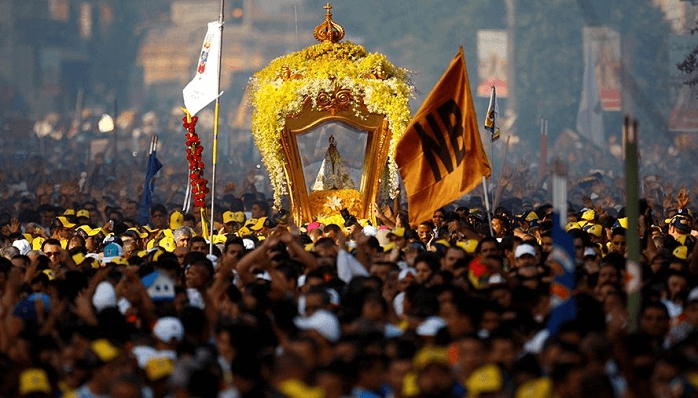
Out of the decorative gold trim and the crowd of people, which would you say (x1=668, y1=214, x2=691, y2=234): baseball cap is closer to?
the crowd of people

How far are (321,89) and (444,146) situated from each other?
416cm

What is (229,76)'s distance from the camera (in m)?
54.4

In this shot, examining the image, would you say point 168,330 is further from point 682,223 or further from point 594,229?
point 682,223

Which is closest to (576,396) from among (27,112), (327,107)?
(327,107)

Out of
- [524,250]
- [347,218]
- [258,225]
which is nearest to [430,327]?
[524,250]

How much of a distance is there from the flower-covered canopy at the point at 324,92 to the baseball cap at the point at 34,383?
9659 millimetres

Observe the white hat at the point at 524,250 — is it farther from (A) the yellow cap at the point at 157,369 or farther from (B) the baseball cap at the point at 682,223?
(A) the yellow cap at the point at 157,369

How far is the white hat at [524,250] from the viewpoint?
42.1ft

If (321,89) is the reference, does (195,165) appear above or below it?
below

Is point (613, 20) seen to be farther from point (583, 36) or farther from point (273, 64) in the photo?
point (273, 64)

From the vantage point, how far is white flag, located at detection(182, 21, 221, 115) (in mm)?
16125

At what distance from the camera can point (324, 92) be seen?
1836 centimetres

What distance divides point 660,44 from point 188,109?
85.5 ft

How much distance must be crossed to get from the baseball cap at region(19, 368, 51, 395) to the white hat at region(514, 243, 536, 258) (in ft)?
16.4
